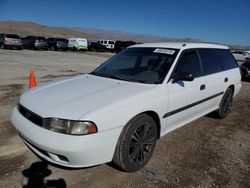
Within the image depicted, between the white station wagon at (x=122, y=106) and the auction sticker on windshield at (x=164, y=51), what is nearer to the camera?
the white station wagon at (x=122, y=106)

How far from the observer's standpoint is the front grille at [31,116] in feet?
9.64

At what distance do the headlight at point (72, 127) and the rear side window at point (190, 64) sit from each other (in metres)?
1.81

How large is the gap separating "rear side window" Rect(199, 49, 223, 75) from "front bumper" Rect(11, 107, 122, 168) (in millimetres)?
2469

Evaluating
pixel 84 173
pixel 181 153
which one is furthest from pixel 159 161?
pixel 84 173

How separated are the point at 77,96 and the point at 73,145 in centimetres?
75

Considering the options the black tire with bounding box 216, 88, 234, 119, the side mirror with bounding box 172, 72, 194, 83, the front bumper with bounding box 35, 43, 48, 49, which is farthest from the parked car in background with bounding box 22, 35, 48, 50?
the side mirror with bounding box 172, 72, 194, 83

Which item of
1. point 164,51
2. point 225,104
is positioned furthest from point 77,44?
point 164,51

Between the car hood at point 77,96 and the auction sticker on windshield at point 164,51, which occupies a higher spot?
the auction sticker on windshield at point 164,51

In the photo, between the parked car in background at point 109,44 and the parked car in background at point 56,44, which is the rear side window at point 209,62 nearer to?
the parked car in background at point 56,44

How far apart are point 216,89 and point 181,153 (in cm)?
162

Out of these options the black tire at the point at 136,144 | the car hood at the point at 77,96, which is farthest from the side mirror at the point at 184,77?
the black tire at the point at 136,144

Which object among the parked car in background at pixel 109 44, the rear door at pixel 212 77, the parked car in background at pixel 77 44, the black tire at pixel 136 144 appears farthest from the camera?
the parked car in background at pixel 109 44

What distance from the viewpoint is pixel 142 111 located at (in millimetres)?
3219

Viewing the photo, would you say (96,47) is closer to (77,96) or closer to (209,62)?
(209,62)
